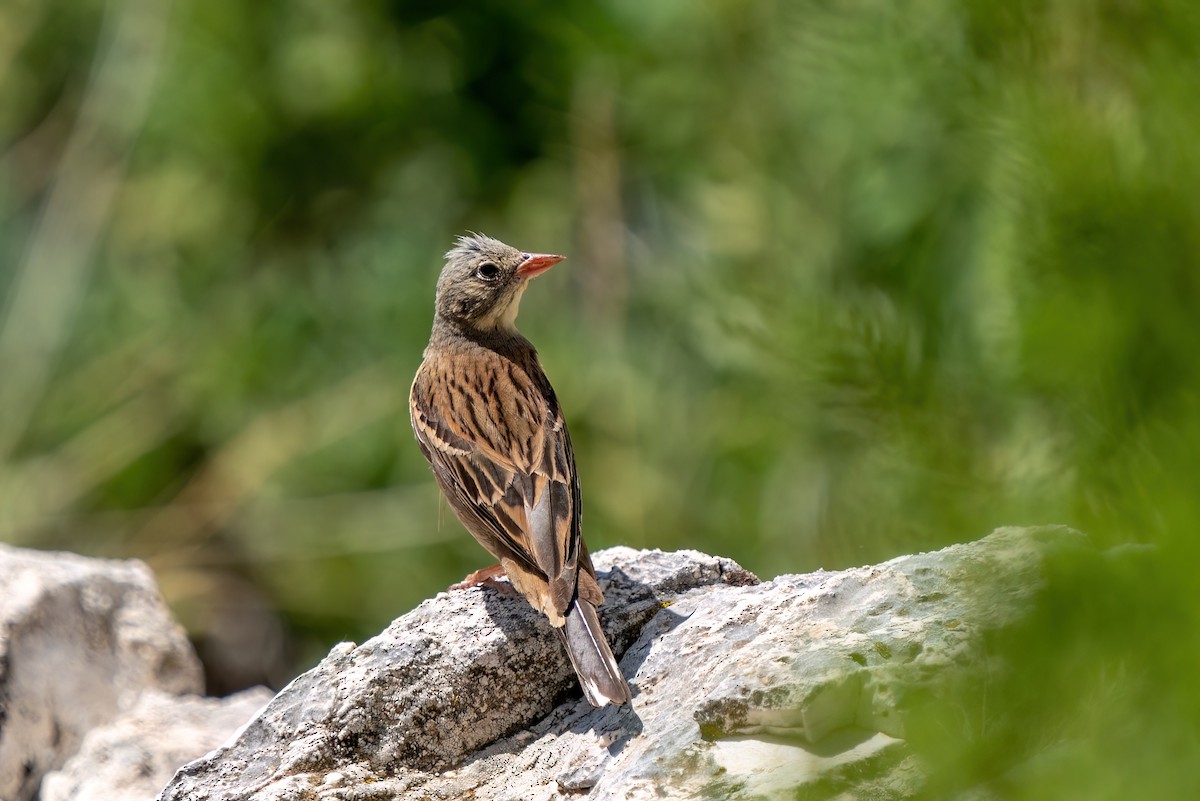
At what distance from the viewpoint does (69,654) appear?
4789 mm

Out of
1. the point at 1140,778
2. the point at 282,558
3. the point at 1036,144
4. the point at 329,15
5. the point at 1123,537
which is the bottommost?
the point at 282,558

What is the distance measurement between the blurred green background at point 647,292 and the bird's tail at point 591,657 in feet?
2.06

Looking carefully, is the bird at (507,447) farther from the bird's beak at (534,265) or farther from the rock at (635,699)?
the rock at (635,699)

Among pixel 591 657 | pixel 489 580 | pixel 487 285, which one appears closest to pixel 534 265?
pixel 487 285

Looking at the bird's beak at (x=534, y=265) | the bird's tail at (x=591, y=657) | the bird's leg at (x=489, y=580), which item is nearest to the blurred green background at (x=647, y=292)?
the bird's tail at (x=591, y=657)

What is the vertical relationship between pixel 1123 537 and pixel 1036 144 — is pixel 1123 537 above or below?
below

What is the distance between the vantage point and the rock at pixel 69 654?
4.50 metres

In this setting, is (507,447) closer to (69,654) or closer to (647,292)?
(69,654)

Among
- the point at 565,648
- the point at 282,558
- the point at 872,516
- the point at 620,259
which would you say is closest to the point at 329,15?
the point at 620,259

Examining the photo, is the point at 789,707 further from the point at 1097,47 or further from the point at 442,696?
the point at 1097,47

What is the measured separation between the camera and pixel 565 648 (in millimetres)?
3488

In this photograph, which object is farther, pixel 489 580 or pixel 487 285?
pixel 487 285

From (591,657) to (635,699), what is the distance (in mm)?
134

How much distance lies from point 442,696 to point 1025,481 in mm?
2579
